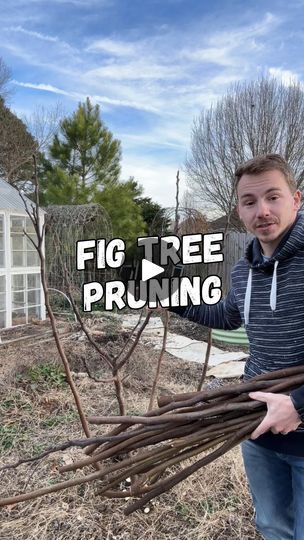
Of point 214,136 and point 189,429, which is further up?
point 214,136

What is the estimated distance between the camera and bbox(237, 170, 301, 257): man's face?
1083 mm

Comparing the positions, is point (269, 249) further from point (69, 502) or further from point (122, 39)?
point (122, 39)

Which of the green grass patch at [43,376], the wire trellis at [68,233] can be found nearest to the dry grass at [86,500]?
the green grass patch at [43,376]

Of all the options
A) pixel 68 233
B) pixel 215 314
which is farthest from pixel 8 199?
pixel 215 314

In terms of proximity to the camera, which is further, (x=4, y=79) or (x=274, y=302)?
(x=4, y=79)

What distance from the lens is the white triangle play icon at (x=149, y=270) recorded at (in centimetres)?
151

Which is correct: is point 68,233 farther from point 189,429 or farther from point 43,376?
point 189,429

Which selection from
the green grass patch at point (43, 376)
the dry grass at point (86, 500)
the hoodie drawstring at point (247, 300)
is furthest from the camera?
the green grass patch at point (43, 376)

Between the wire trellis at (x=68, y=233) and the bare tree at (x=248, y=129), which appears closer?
the wire trellis at (x=68, y=233)

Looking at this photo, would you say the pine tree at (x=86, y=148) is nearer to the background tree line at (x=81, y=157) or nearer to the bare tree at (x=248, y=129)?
the background tree line at (x=81, y=157)

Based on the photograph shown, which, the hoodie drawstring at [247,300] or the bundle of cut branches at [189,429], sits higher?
the hoodie drawstring at [247,300]

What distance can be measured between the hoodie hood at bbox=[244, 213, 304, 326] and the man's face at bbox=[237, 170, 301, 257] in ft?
0.07

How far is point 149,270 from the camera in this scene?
5.06ft

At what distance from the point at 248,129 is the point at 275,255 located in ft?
42.7
